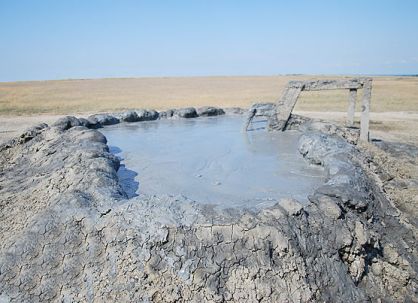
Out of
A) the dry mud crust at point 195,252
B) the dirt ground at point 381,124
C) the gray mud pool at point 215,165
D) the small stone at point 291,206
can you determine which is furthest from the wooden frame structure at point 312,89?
the small stone at point 291,206

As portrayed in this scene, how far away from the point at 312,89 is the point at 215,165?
392cm

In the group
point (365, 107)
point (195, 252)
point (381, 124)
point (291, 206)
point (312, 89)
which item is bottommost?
point (381, 124)

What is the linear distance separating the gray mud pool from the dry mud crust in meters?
0.43

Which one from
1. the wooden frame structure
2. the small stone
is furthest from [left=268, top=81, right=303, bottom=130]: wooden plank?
the small stone

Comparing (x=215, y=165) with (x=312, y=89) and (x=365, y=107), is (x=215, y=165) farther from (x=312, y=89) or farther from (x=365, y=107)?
(x=365, y=107)

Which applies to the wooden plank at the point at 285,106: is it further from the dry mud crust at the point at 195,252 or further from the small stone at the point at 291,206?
the small stone at the point at 291,206

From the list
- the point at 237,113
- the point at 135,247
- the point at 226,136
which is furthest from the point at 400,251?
the point at 237,113

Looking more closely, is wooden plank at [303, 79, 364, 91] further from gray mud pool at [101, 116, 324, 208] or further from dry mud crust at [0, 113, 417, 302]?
dry mud crust at [0, 113, 417, 302]

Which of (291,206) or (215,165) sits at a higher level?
(291,206)

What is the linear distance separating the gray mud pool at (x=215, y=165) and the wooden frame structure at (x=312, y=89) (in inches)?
15.9

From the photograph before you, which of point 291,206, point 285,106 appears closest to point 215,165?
point 291,206

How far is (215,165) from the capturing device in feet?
20.7

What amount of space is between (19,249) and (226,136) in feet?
18.8

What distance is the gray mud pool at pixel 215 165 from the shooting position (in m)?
5.01
